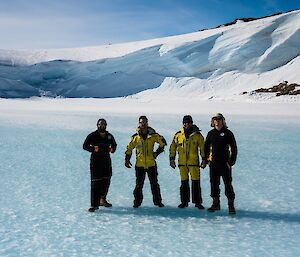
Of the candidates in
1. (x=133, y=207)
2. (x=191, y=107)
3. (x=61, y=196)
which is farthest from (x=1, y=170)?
(x=191, y=107)

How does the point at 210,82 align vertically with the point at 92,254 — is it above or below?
above

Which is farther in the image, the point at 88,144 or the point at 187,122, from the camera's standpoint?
the point at 88,144

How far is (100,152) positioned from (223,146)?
67.3 inches

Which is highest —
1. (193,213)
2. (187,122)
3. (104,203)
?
(187,122)

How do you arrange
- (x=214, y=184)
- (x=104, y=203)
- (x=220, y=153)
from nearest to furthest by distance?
1. (x=220, y=153)
2. (x=214, y=184)
3. (x=104, y=203)

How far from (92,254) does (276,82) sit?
36641 mm

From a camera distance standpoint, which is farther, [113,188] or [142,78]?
[142,78]

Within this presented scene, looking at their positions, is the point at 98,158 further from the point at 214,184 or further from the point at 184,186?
the point at 214,184

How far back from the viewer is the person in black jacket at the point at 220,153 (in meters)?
5.96

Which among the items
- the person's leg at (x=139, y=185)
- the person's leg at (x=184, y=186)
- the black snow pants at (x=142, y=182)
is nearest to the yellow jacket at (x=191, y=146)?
the person's leg at (x=184, y=186)

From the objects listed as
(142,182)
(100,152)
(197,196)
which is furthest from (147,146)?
(197,196)

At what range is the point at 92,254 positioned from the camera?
4676 mm

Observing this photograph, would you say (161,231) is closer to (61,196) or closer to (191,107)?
(61,196)

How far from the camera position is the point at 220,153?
6008mm
